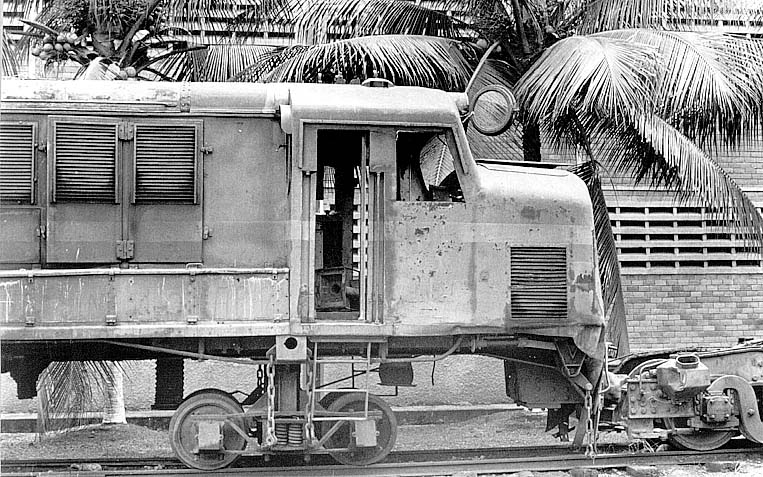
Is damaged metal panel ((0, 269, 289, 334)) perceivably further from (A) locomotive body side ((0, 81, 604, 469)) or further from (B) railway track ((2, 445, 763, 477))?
(B) railway track ((2, 445, 763, 477))

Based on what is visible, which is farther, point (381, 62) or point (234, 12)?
point (234, 12)

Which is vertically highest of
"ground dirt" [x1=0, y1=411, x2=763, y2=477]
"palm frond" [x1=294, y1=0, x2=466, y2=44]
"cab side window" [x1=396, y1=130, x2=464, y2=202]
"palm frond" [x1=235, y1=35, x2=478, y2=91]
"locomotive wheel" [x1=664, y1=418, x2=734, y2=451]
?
"palm frond" [x1=294, y1=0, x2=466, y2=44]

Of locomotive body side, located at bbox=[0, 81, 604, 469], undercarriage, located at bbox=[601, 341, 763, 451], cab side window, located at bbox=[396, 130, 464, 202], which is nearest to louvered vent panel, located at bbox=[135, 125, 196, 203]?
locomotive body side, located at bbox=[0, 81, 604, 469]

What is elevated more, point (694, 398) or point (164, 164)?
point (164, 164)

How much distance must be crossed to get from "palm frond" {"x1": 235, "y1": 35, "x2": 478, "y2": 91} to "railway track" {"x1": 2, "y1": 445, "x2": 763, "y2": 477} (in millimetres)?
3943

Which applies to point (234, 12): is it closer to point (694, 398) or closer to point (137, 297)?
point (137, 297)

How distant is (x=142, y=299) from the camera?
242 inches

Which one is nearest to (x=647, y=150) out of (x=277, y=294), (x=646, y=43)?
(x=646, y=43)

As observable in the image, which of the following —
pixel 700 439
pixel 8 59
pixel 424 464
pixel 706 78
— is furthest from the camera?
pixel 8 59

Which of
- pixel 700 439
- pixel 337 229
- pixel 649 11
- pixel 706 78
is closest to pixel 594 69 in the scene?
pixel 706 78

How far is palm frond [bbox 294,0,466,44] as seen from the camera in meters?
9.33

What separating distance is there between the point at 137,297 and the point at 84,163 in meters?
1.15

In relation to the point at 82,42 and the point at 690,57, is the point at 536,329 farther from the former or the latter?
the point at 82,42

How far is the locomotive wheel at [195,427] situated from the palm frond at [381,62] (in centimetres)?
376
